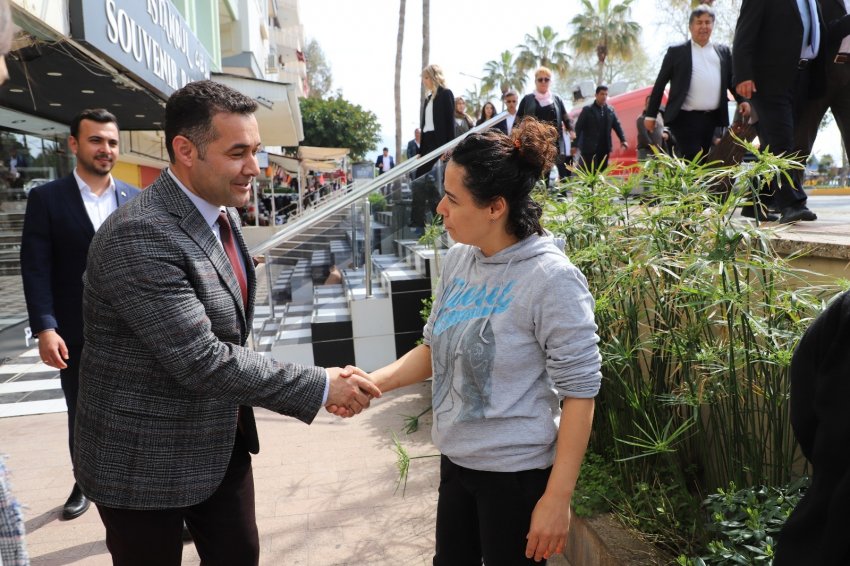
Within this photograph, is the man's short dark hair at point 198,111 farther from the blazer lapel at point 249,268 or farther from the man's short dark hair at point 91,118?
the man's short dark hair at point 91,118

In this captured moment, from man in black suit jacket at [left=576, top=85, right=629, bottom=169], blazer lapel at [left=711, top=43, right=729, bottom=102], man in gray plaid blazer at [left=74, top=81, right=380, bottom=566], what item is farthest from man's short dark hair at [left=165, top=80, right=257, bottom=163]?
man in black suit jacket at [left=576, top=85, right=629, bottom=169]

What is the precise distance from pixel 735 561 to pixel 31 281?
3186 millimetres

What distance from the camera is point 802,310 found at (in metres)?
2.13

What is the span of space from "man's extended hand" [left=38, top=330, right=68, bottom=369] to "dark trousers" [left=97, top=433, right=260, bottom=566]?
4.49 ft

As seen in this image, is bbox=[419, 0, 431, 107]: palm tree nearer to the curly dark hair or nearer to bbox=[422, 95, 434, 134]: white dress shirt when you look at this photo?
bbox=[422, 95, 434, 134]: white dress shirt

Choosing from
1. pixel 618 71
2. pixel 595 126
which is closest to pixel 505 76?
pixel 618 71

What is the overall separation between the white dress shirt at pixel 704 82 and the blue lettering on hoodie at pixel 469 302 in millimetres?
4034

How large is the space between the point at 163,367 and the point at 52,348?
1.63 meters

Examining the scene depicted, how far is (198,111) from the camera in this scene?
1773 millimetres

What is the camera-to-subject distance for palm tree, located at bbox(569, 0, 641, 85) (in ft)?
115

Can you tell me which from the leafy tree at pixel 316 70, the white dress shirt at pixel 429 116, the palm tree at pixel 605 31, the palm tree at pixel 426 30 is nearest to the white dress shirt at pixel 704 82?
the white dress shirt at pixel 429 116

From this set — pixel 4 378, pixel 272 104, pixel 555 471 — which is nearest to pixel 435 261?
pixel 555 471

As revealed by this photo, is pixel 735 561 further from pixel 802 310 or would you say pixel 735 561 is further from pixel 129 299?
pixel 129 299

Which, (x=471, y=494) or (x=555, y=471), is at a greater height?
(x=555, y=471)
